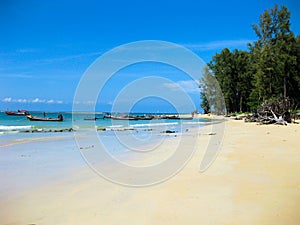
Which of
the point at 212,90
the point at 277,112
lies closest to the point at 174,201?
the point at 277,112

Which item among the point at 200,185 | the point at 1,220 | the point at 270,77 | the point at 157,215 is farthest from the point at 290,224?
the point at 270,77

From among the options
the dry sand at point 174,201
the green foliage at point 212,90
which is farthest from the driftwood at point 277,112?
the green foliage at point 212,90

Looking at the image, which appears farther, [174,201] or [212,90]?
[212,90]

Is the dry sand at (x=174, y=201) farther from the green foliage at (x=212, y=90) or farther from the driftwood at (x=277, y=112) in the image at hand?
the green foliage at (x=212, y=90)

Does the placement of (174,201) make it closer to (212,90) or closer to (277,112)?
(277,112)

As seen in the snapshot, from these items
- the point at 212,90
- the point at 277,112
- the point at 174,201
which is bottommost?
the point at 174,201

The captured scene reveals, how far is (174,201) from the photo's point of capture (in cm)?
457

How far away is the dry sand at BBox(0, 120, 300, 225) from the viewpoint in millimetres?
3869

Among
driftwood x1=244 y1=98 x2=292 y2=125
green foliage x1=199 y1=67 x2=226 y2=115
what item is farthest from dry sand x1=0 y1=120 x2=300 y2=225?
green foliage x1=199 y1=67 x2=226 y2=115

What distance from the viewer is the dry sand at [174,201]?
3.87 metres

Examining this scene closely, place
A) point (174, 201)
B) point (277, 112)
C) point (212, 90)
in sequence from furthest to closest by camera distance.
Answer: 1. point (212, 90)
2. point (277, 112)
3. point (174, 201)

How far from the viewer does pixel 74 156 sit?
10.2m

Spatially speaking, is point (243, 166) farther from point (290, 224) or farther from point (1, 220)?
point (1, 220)

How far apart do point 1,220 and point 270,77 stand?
126 ft
